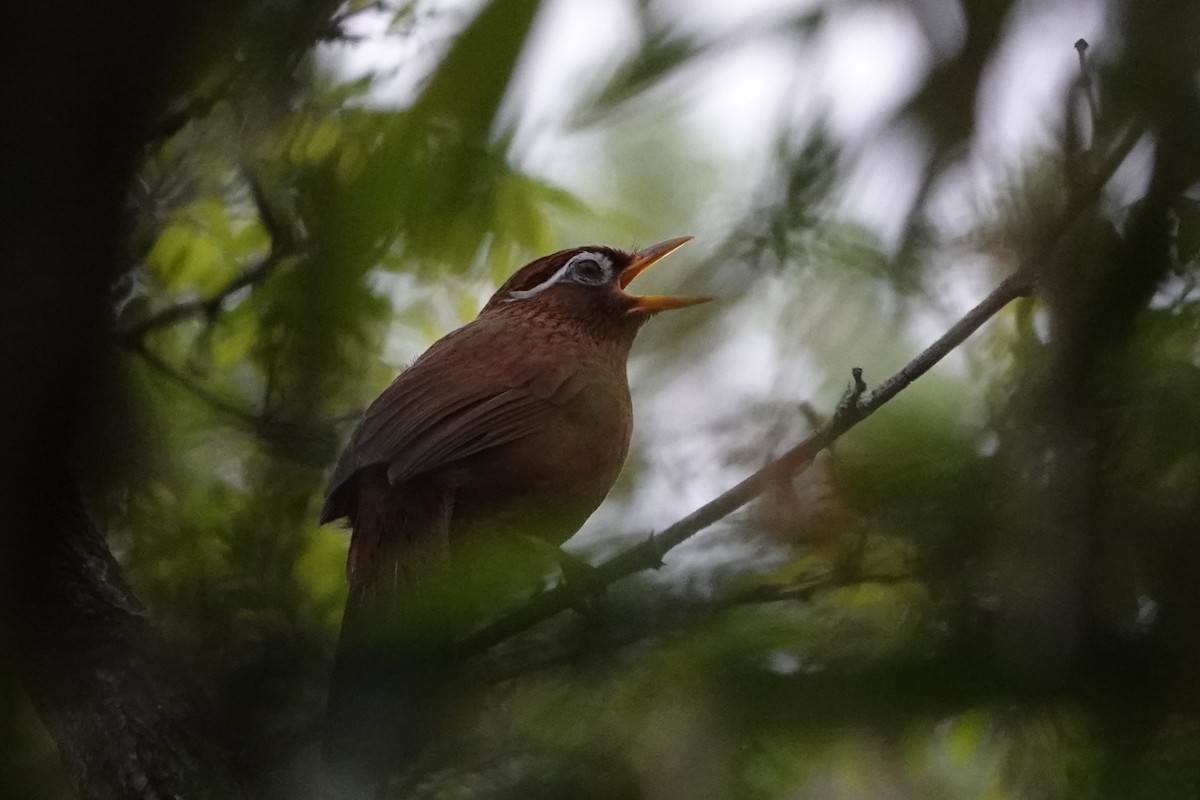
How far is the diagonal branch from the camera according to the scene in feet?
1.93

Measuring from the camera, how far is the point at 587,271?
142 inches

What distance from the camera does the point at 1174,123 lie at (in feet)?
1.78

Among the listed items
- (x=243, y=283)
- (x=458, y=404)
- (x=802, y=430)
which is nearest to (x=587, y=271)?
(x=458, y=404)

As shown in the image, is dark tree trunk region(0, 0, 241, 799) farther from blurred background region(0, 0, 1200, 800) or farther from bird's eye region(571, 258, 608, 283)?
bird's eye region(571, 258, 608, 283)

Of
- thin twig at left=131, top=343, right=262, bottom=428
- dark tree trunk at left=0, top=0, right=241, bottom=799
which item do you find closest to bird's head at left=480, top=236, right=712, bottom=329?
thin twig at left=131, top=343, right=262, bottom=428

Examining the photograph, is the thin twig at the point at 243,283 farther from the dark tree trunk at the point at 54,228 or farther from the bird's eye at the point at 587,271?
the bird's eye at the point at 587,271

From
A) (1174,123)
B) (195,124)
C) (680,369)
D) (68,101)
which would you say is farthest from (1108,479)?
(195,124)

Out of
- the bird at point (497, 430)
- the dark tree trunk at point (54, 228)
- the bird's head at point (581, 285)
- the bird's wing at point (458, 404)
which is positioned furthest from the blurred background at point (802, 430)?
the bird's head at point (581, 285)

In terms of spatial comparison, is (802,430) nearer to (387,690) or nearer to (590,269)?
(387,690)

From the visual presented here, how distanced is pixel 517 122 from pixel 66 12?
0.23m

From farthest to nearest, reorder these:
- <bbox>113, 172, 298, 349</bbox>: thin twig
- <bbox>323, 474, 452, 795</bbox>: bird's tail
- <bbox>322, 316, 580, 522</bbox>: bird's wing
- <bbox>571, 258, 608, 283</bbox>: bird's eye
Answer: <bbox>571, 258, 608, 283</bbox>: bird's eye → <bbox>322, 316, 580, 522</bbox>: bird's wing → <bbox>113, 172, 298, 349</bbox>: thin twig → <bbox>323, 474, 452, 795</bbox>: bird's tail

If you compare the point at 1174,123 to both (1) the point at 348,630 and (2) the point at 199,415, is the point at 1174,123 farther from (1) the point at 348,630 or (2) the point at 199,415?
(2) the point at 199,415

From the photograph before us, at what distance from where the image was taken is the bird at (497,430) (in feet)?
6.89

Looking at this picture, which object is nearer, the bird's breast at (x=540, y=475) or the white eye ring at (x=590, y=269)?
the bird's breast at (x=540, y=475)
